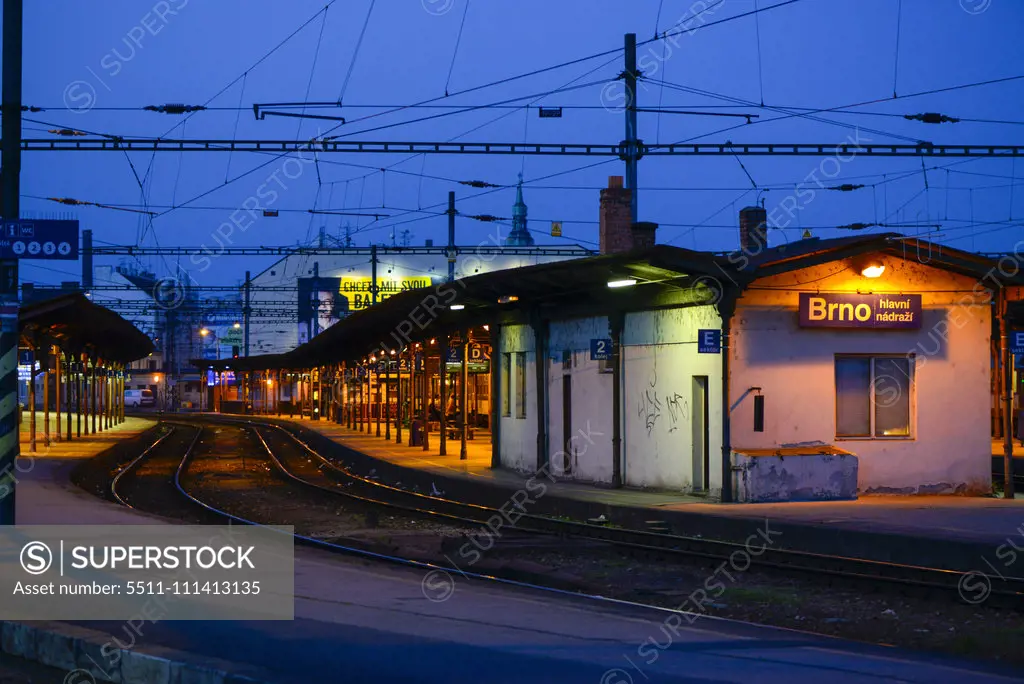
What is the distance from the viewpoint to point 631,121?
82.7 feet

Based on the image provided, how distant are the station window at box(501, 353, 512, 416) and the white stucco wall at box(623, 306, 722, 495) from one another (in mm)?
6935

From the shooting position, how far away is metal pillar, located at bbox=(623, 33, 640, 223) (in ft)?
82.0

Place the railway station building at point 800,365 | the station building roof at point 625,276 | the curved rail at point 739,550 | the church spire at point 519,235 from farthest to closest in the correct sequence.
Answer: the church spire at point 519,235, the railway station building at point 800,365, the station building roof at point 625,276, the curved rail at point 739,550

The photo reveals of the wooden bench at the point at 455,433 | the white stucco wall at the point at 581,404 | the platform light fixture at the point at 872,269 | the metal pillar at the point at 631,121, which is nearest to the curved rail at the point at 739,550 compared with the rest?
the white stucco wall at the point at 581,404

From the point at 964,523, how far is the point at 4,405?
12201mm

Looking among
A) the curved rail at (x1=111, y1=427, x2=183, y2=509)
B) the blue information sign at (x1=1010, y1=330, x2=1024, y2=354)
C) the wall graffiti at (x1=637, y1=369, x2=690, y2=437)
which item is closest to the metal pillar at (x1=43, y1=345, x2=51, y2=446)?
the curved rail at (x1=111, y1=427, x2=183, y2=509)

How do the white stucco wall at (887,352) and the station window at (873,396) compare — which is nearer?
the white stucco wall at (887,352)

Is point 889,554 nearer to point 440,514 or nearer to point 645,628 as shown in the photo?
point 645,628

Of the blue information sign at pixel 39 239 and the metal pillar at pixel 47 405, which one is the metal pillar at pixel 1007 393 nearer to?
the blue information sign at pixel 39 239

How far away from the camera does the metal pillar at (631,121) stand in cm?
2498

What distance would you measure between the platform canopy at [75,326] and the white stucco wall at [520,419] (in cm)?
1035

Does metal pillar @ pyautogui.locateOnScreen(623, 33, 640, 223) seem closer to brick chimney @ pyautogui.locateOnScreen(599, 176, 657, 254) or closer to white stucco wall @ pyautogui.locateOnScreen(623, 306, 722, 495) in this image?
brick chimney @ pyautogui.locateOnScreen(599, 176, 657, 254)

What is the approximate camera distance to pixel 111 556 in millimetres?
13867

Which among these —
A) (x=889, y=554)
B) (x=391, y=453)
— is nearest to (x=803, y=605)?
(x=889, y=554)
